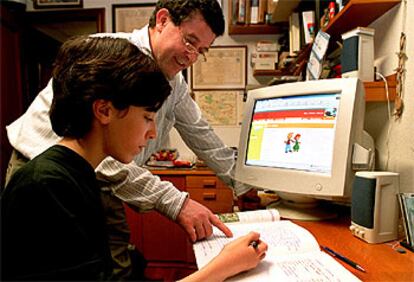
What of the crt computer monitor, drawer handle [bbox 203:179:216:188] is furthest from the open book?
drawer handle [bbox 203:179:216:188]

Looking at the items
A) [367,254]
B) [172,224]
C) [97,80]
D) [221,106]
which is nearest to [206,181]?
[172,224]

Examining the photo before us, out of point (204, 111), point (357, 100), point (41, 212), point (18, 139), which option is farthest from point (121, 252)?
point (204, 111)

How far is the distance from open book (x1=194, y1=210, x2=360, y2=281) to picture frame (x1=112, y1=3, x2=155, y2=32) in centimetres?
227

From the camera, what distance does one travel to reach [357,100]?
0.87m

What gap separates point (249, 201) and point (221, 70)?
1.64 m

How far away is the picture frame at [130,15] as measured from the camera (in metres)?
2.68

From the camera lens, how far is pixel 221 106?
2.65 metres

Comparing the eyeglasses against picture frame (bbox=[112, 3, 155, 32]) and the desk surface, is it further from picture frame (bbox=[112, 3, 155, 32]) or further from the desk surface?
picture frame (bbox=[112, 3, 155, 32])

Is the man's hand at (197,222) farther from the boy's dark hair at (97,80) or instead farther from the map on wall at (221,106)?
the map on wall at (221,106)

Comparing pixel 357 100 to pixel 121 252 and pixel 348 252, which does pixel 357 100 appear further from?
pixel 121 252

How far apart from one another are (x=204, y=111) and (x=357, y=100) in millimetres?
1848

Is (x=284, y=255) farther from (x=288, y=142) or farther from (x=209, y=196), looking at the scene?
(x=209, y=196)

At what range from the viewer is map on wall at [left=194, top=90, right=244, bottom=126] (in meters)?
2.64

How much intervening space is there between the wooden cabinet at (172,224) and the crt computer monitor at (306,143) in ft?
3.43
